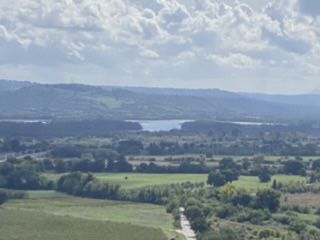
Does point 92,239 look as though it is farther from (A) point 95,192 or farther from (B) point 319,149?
(B) point 319,149

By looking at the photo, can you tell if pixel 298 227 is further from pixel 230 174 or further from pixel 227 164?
pixel 227 164

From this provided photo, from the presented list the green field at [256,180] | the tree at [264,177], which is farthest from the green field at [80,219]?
the tree at [264,177]

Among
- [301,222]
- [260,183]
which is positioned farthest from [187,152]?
[301,222]

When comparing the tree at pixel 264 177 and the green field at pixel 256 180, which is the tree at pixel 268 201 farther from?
the tree at pixel 264 177

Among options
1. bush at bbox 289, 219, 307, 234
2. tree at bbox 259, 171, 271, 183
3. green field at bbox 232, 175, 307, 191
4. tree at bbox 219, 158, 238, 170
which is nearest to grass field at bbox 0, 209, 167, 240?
bush at bbox 289, 219, 307, 234

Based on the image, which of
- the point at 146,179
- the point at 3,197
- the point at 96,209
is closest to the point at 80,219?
the point at 96,209

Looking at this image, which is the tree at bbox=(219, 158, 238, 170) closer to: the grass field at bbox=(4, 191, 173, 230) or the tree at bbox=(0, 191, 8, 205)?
the grass field at bbox=(4, 191, 173, 230)
